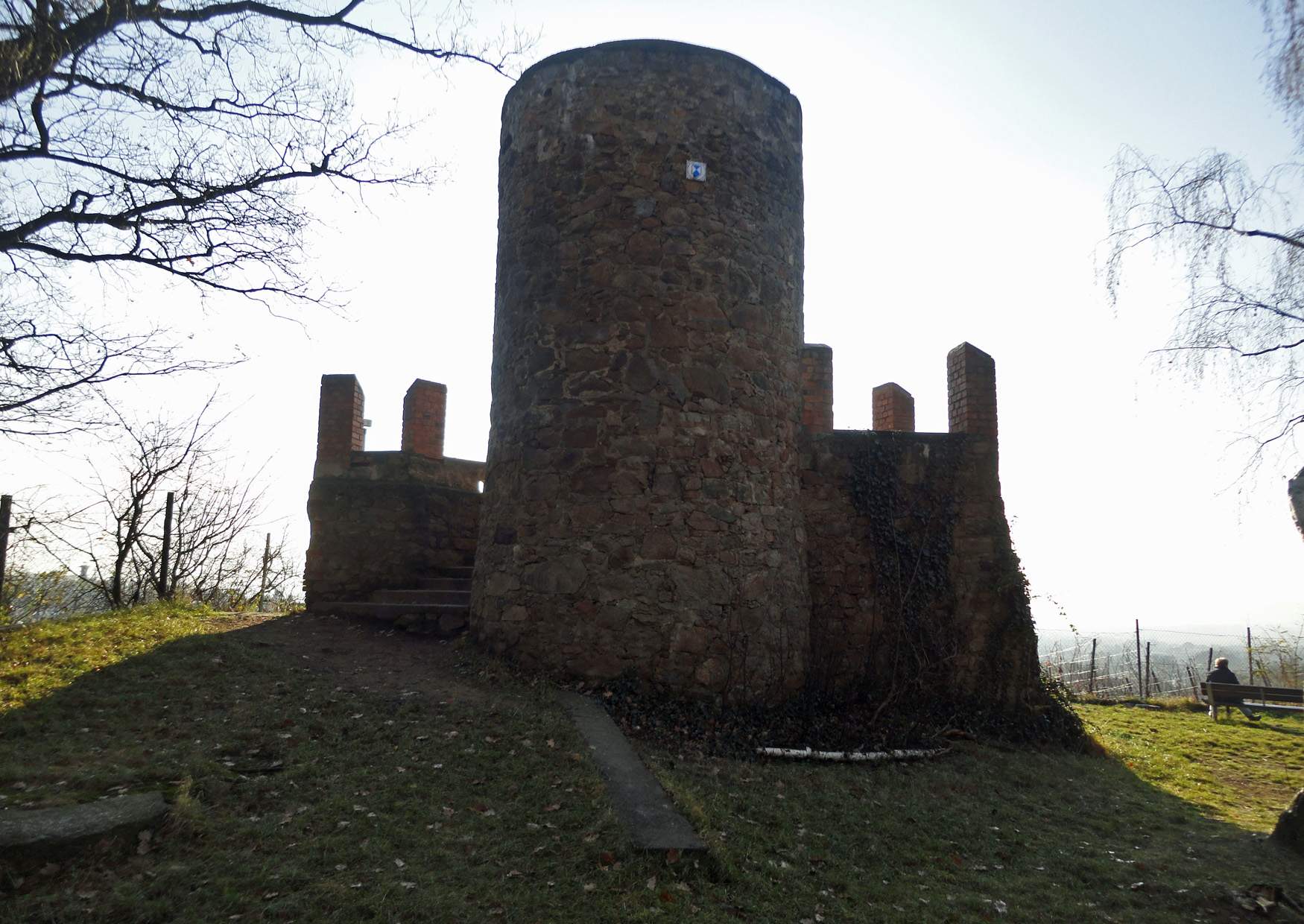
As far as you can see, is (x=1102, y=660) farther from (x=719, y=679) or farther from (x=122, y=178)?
(x=122, y=178)

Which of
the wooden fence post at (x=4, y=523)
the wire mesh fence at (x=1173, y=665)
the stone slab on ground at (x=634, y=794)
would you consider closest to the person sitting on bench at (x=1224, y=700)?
the wire mesh fence at (x=1173, y=665)

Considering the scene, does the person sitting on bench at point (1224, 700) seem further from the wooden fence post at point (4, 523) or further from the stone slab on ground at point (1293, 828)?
the wooden fence post at point (4, 523)

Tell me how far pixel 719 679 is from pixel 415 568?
4.68 meters

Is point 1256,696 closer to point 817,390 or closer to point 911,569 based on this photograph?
point 911,569

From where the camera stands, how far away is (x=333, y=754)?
5355 mm

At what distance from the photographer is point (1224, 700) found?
44.7ft

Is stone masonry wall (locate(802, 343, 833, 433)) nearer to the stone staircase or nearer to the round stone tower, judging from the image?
the round stone tower

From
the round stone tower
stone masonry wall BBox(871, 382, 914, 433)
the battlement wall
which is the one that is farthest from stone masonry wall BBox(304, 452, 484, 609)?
stone masonry wall BBox(871, 382, 914, 433)

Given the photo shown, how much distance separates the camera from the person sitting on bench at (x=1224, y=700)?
13320 mm

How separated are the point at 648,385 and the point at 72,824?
5018 millimetres

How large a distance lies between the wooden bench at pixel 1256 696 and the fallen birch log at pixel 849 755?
29.8 feet

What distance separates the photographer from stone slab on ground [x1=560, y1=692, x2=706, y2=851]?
4.20m

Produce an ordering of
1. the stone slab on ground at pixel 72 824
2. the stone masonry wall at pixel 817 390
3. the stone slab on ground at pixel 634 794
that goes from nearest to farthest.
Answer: the stone slab on ground at pixel 72 824 → the stone slab on ground at pixel 634 794 → the stone masonry wall at pixel 817 390

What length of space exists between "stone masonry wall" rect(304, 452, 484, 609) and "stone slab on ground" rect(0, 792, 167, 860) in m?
5.76
